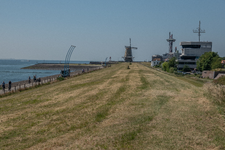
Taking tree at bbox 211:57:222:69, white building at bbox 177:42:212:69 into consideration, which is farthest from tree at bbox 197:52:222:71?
white building at bbox 177:42:212:69

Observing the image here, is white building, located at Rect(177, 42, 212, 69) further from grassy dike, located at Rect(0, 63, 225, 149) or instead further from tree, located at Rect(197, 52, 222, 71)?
grassy dike, located at Rect(0, 63, 225, 149)

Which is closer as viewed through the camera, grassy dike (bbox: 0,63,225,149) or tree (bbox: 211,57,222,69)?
grassy dike (bbox: 0,63,225,149)

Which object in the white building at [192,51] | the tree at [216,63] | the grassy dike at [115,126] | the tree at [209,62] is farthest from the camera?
the white building at [192,51]

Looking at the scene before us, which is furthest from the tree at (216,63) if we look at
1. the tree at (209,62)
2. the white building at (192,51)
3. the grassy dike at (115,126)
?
the grassy dike at (115,126)

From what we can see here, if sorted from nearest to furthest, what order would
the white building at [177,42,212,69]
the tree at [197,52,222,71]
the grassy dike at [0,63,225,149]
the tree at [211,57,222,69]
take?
the grassy dike at [0,63,225,149], the tree at [211,57,222,69], the tree at [197,52,222,71], the white building at [177,42,212,69]

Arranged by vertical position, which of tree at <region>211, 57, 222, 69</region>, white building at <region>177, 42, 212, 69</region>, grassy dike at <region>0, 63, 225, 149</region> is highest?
white building at <region>177, 42, 212, 69</region>

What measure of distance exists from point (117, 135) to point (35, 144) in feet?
16.0

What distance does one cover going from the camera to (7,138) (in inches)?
519

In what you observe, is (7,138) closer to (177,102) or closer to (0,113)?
(0,113)

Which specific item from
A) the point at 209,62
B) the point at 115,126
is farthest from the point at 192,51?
the point at 115,126

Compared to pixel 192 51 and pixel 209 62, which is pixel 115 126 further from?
pixel 192 51

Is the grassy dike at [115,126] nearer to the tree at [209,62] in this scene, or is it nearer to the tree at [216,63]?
the tree at [216,63]

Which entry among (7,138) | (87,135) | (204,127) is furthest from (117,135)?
(7,138)

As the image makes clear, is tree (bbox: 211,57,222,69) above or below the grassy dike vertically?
above
